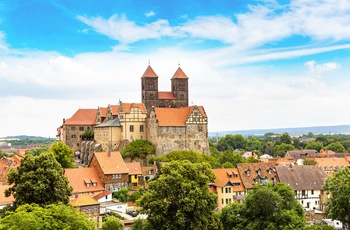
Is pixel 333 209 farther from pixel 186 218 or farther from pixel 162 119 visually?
pixel 162 119

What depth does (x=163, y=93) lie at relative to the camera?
11356 cm

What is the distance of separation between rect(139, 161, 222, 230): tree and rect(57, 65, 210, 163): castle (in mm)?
52572

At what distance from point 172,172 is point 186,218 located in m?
4.43

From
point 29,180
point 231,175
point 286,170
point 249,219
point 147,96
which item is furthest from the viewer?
point 147,96

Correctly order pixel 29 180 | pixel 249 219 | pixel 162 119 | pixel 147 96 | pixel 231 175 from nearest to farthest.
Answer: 1. pixel 29 180
2. pixel 249 219
3. pixel 231 175
4. pixel 162 119
5. pixel 147 96

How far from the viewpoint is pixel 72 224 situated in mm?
36031

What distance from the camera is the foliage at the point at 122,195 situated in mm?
68938

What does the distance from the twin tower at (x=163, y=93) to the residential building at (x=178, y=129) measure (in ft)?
28.2

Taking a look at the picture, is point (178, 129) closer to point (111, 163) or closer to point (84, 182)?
point (111, 163)

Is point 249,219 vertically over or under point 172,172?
under

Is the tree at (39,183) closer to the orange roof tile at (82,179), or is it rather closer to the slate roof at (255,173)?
the orange roof tile at (82,179)

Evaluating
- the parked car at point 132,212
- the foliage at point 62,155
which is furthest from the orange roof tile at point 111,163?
the parked car at point 132,212

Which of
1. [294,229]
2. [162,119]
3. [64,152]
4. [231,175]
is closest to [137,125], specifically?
[162,119]

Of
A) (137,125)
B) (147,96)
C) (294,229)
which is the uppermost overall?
(147,96)
